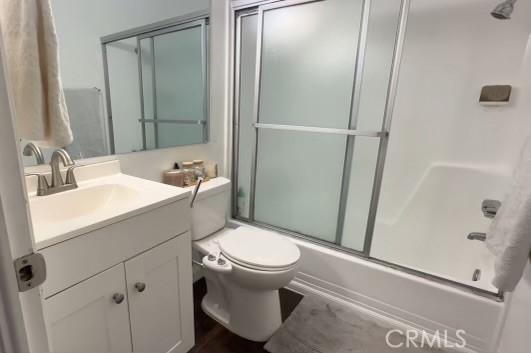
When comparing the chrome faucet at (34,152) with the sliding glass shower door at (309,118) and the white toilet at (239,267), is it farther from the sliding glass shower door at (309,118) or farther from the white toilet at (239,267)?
the sliding glass shower door at (309,118)

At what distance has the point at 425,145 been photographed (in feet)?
6.53

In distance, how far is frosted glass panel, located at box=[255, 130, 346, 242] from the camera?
181 centimetres

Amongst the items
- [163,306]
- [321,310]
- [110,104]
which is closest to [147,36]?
[110,104]

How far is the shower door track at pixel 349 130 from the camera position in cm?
146

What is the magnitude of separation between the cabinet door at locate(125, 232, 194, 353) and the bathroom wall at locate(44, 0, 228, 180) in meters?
0.55

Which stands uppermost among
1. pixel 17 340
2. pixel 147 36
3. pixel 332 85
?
pixel 147 36

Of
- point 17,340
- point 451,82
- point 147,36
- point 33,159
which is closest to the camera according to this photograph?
point 17,340

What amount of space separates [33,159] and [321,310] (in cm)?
166

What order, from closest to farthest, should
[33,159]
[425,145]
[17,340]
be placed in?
[17,340] → [33,159] → [425,145]

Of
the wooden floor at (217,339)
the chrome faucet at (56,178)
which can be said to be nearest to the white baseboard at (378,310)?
the wooden floor at (217,339)

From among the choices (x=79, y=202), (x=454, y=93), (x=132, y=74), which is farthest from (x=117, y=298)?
(x=454, y=93)

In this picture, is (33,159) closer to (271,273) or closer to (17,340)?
(17,340)

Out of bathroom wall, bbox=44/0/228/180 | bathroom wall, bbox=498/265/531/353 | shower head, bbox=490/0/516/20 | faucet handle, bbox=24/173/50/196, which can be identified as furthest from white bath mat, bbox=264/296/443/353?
shower head, bbox=490/0/516/20

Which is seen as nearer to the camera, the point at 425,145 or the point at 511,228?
the point at 511,228
